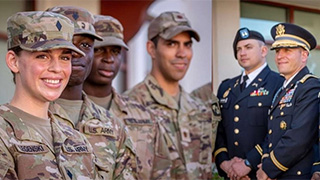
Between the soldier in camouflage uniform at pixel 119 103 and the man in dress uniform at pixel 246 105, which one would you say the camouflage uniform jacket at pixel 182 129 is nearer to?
the soldier in camouflage uniform at pixel 119 103

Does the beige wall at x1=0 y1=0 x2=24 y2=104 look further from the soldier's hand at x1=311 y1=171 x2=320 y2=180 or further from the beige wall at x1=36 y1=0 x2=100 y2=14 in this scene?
the soldier's hand at x1=311 y1=171 x2=320 y2=180

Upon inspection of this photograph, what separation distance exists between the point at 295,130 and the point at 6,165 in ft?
4.66

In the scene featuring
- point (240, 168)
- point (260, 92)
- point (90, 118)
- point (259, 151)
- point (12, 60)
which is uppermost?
point (12, 60)

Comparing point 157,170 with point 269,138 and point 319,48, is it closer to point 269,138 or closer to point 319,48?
point 269,138

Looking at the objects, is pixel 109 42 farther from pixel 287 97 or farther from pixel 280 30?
pixel 287 97

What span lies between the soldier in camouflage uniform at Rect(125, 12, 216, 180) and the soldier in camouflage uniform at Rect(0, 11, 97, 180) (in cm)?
162

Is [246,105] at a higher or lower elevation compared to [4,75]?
lower

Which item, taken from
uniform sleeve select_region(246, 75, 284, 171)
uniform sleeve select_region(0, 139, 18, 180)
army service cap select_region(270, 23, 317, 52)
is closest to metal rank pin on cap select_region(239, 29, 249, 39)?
army service cap select_region(270, 23, 317, 52)

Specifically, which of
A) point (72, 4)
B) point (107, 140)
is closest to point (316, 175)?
point (107, 140)

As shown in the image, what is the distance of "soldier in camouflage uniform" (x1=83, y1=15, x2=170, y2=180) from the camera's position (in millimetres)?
3549

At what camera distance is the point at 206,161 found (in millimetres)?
4098

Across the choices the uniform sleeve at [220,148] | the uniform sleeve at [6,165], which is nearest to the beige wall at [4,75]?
the uniform sleeve at [220,148]

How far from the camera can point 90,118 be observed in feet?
9.71

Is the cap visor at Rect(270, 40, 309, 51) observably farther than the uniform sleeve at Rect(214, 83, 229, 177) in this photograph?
No
